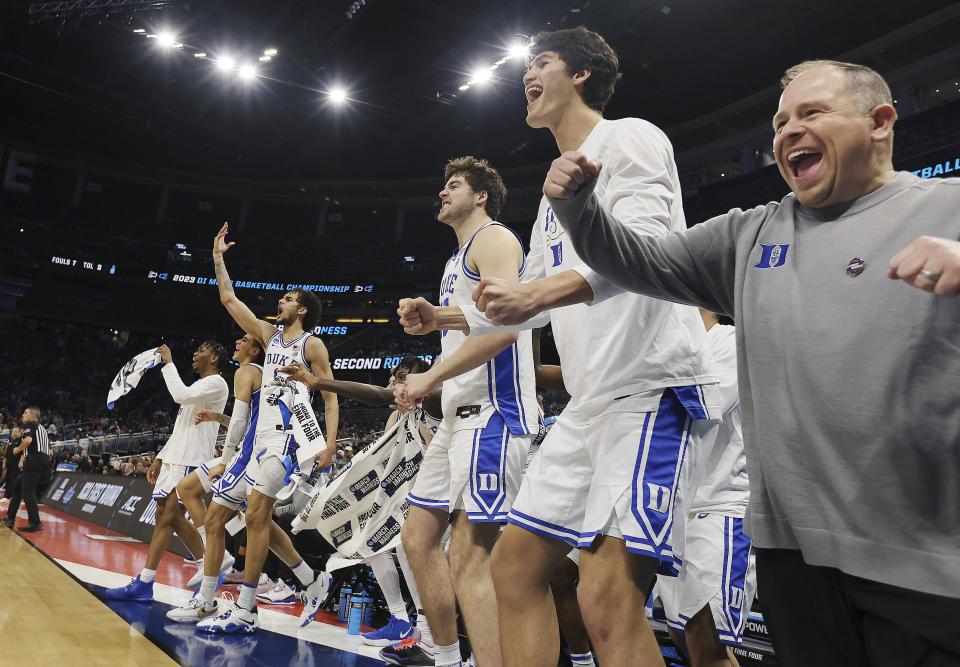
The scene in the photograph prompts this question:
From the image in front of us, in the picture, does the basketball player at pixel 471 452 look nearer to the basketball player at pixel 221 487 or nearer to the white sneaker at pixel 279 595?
the basketball player at pixel 221 487

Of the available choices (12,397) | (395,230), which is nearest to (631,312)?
(12,397)

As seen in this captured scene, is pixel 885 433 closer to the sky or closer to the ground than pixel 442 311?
closer to the ground

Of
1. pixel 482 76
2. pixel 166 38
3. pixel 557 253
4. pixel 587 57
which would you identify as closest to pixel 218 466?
pixel 557 253

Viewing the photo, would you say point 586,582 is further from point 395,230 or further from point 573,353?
point 395,230

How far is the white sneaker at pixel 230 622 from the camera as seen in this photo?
4.39 meters

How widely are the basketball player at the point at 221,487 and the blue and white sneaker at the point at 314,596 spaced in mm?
631

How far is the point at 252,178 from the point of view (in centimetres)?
2891

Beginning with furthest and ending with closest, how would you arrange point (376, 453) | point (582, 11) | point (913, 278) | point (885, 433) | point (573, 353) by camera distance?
point (582, 11)
point (376, 453)
point (573, 353)
point (885, 433)
point (913, 278)

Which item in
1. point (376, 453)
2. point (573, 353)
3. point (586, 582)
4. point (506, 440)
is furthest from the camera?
point (376, 453)

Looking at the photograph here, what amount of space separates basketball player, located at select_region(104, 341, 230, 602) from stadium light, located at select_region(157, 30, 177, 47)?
48.9 feet

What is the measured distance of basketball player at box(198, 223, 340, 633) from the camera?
4527mm

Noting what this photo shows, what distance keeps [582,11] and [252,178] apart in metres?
18.3

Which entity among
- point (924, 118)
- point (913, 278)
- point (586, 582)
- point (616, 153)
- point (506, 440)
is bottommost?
point (586, 582)

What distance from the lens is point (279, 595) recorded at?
5.98m
